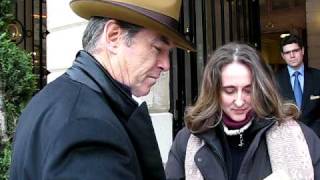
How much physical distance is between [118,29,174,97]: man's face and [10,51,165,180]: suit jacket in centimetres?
4

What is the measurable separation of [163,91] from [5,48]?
2675 mm

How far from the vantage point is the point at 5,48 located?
3.57 meters

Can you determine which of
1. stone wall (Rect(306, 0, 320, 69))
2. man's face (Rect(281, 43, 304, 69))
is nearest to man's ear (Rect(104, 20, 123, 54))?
man's face (Rect(281, 43, 304, 69))

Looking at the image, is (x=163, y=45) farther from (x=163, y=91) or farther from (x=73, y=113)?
(x=163, y=91)

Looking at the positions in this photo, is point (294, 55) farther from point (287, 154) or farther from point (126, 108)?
point (126, 108)

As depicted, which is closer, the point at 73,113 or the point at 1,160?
the point at 73,113

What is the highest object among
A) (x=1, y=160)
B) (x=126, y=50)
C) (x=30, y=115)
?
(x=126, y=50)

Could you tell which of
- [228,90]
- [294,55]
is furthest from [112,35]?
[294,55]

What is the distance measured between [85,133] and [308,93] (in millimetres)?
4793

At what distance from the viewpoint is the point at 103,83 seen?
136cm

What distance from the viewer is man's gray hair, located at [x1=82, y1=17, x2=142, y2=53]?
1.41 metres

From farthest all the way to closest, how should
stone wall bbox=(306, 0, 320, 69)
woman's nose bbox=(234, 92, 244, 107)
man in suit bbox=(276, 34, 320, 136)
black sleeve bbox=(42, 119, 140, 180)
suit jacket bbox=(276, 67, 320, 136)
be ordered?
stone wall bbox=(306, 0, 320, 69), man in suit bbox=(276, 34, 320, 136), suit jacket bbox=(276, 67, 320, 136), woman's nose bbox=(234, 92, 244, 107), black sleeve bbox=(42, 119, 140, 180)

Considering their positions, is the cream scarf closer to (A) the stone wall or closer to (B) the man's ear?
(B) the man's ear

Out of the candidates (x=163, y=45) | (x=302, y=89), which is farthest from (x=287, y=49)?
(x=163, y=45)
